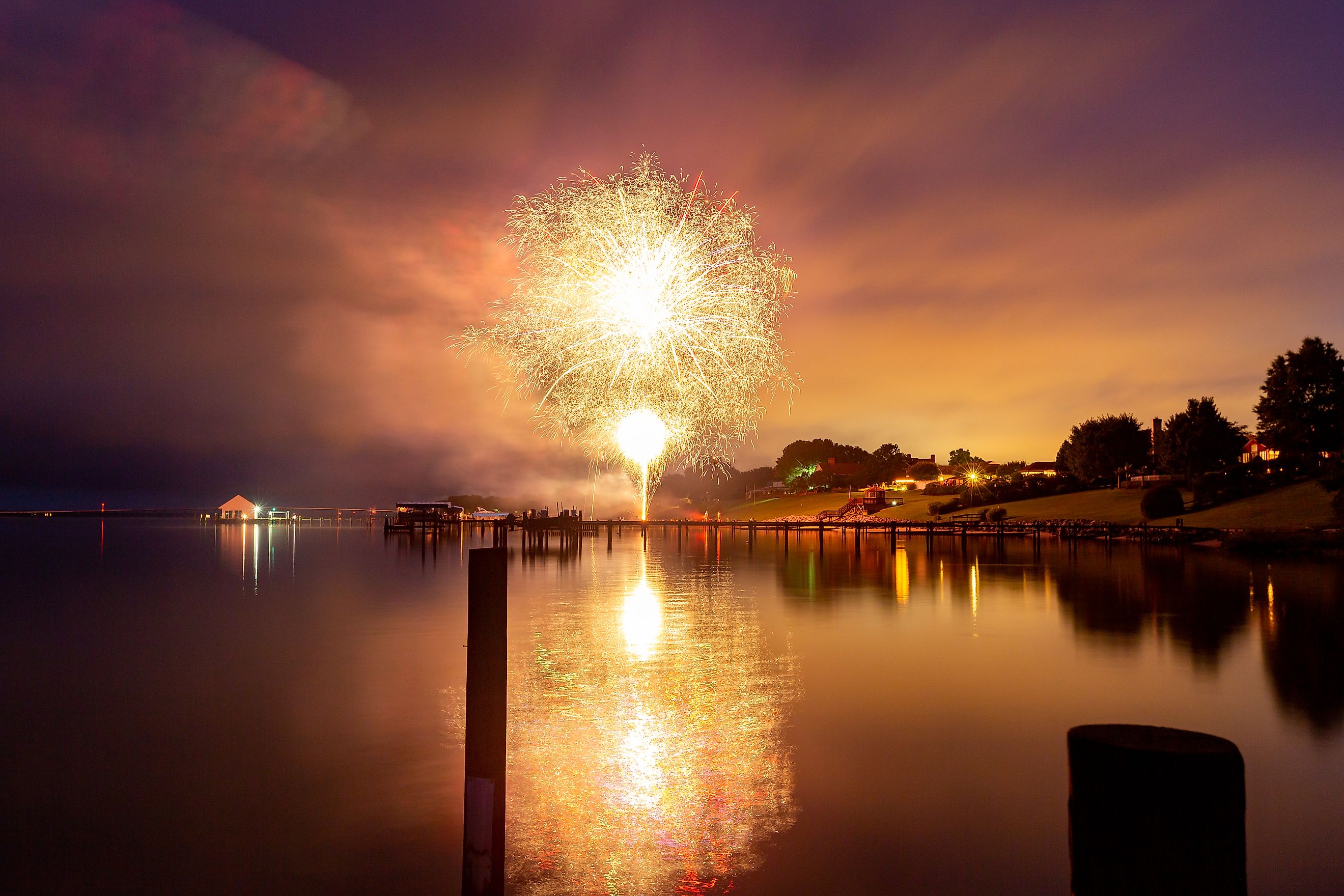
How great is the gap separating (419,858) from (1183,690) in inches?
536

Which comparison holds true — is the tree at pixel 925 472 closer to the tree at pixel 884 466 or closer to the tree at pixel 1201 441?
the tree at pixel 884 466

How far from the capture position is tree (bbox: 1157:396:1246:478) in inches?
3457

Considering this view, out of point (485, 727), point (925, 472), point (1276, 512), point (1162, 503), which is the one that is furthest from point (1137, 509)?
point (925, 472)

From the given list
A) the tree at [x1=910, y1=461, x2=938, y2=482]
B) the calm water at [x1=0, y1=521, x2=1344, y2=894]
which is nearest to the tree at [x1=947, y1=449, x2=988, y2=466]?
the tree at [x1=910, y1=461, x2=938, y2=482]

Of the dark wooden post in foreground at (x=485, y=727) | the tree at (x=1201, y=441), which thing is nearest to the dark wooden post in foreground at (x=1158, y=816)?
the dark wooden post in foreground at (x=485, y=727)

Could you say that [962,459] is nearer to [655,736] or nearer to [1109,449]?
[1109,449]

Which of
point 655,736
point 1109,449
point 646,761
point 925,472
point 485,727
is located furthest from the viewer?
point 925,472

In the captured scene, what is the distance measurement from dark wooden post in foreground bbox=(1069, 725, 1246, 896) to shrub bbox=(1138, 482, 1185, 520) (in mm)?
81665

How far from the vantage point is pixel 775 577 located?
3722cm

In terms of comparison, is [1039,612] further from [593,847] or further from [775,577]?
[593,847]

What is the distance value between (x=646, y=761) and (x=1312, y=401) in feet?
285

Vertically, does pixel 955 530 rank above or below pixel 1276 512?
below

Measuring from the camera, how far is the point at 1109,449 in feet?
339

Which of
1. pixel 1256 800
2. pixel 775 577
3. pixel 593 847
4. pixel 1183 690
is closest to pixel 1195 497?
pixel 775 577
